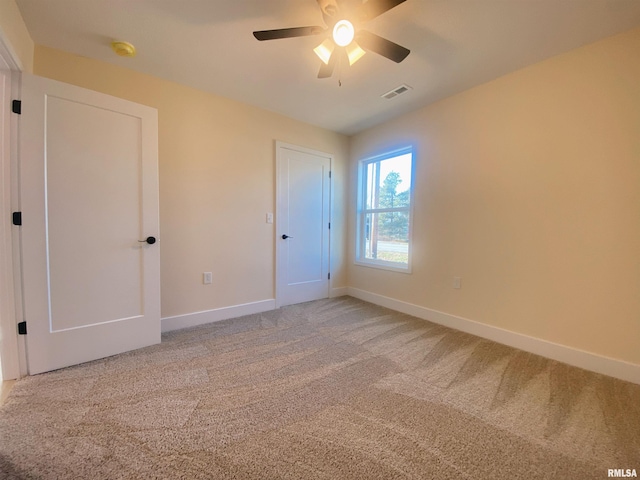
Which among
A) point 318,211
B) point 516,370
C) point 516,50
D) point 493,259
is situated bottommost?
point 516,370

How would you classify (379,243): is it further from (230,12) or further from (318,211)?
(230,12)

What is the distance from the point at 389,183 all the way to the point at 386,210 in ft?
1.25

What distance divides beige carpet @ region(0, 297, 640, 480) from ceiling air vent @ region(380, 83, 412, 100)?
2523 millimetres

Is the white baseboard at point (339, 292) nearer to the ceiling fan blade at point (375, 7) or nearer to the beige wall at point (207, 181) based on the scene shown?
the beige wall at point (207, 181)

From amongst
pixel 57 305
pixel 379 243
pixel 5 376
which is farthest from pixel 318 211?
pixel 5 376

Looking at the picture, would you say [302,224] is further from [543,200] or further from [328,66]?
[543,200]

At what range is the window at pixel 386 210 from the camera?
3240 mm

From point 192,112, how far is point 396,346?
10.1ft

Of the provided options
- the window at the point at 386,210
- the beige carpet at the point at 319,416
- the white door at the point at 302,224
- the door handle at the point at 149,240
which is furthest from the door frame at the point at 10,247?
the window at the point at 386,210

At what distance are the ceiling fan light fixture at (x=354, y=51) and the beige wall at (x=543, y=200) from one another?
1.44 meters

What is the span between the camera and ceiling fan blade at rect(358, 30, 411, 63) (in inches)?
61.0

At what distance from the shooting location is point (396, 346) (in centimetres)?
228

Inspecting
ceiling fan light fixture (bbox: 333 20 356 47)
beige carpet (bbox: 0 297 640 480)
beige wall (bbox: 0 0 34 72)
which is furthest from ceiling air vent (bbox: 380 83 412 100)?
beige wall (bbox: 0 0 34 72)

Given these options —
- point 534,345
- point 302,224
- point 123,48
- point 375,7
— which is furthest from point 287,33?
point 534,345
